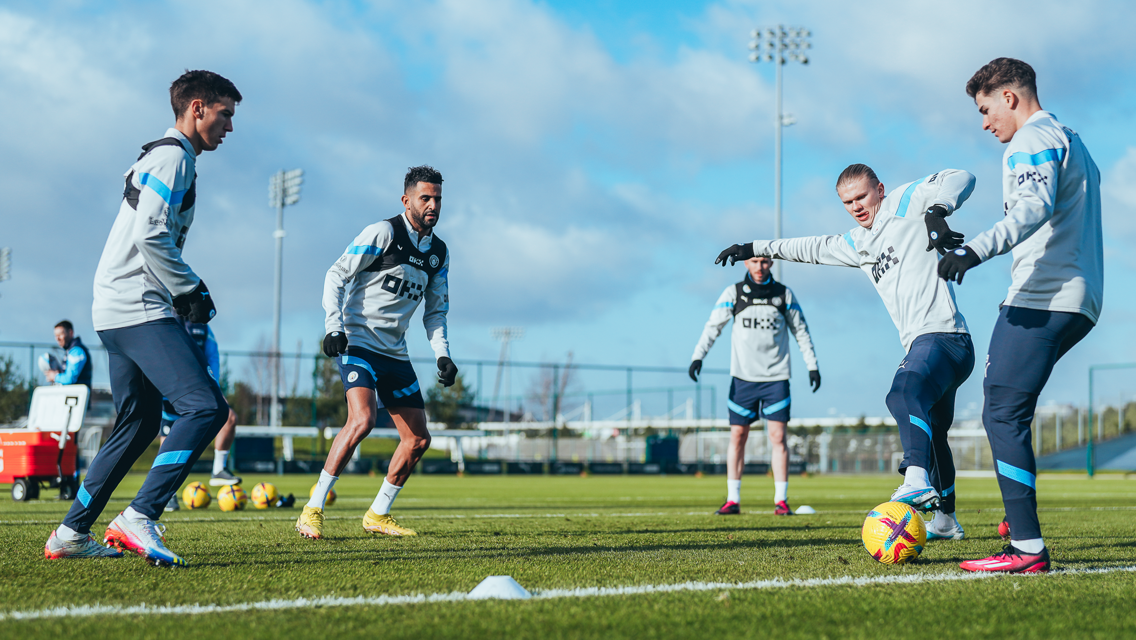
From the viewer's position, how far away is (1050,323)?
3896 millimetres

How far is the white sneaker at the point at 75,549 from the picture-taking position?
4.31m

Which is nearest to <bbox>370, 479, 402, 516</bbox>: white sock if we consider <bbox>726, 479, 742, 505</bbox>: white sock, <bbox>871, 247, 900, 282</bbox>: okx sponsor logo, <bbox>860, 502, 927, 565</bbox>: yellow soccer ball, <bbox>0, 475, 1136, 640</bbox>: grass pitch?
<bbox>0, 475, 1136, 640</bbox>: grass pitch

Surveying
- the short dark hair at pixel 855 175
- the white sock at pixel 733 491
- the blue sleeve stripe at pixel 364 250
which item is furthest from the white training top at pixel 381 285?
the white sock at pixel 733 491

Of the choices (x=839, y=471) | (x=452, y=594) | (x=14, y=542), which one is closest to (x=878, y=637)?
(x=452, y=594)

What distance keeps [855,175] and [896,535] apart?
235cm

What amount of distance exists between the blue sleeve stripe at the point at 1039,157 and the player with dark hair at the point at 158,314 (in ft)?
11.5

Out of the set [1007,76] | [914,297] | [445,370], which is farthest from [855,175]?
[445,370]

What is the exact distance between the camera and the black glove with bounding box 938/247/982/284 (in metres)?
3.55

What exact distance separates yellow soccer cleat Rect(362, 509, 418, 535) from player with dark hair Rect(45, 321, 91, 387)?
227 inches

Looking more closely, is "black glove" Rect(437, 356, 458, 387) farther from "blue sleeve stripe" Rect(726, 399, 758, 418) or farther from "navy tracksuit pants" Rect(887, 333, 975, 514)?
"blue sleeve stripe" Rect(726, 399, 758, 418)

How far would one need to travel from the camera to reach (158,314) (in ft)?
13.7

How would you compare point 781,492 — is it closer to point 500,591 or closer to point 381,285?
point 381,285

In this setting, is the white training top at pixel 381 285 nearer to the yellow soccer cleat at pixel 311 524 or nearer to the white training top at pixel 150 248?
the yellow soccer cleat at pixel 311 524

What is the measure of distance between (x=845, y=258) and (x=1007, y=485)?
6.36 feet
